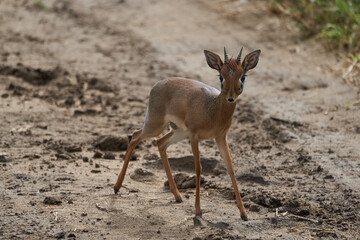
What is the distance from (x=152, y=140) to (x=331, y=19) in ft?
17.2

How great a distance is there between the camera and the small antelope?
215 inches

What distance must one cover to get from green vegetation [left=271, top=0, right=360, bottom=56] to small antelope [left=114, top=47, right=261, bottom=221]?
5.05 metres

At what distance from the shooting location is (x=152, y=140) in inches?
326

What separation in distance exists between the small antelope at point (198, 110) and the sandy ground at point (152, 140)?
442mm

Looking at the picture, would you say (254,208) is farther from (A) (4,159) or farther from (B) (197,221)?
(A) (4,159)

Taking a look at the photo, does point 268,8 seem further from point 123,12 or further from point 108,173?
point 108,173

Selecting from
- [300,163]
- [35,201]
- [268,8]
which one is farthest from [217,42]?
[35,201]

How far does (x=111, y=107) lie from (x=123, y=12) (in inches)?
215

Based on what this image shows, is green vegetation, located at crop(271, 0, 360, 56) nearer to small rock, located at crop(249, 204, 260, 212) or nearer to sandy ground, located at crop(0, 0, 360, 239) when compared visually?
sandy ground, located at crop(0, 0, 360, 239)

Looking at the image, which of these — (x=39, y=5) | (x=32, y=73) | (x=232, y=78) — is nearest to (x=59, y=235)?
(x=232, y=78)

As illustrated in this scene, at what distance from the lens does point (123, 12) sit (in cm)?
1427

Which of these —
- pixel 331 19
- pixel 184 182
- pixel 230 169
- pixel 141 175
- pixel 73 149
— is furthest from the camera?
pixel 331 19

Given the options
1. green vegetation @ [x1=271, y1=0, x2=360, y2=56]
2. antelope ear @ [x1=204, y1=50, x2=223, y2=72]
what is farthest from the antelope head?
green vegetation @ [x1=271, y1=0, x2=360, y2=56]

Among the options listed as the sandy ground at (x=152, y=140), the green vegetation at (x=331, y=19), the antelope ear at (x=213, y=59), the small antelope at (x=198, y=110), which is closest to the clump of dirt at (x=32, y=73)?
the sandy ground at (x=152, y=140)
